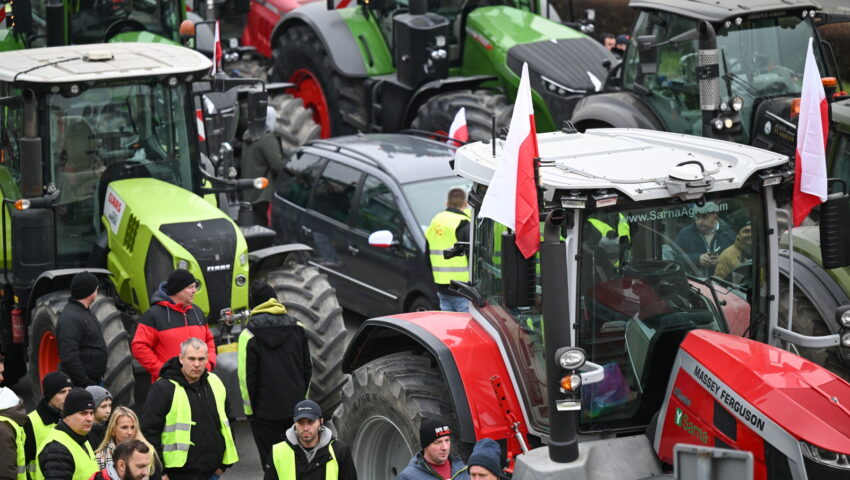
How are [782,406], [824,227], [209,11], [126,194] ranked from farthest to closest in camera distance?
1. [209,11]
2. [126,194]
3. [824,227]
4. [782,406]

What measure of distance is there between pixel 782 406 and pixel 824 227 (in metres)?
1.16

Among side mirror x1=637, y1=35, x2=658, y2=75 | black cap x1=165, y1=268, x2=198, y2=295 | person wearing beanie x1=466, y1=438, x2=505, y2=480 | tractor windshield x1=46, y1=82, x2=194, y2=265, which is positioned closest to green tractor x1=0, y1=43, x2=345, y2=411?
tractor windshield x1=46, y1=82, x2=194, y2=265

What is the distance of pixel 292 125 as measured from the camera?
52.4ft

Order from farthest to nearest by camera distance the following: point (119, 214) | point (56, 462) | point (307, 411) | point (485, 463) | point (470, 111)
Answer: point (470, 111), point (119, 214), point (56, 462), point (307, 411), point (485, 463)

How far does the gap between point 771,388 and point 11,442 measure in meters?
4.19

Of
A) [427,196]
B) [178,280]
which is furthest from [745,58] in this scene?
[178,280]

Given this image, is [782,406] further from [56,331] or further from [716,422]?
[56,331]

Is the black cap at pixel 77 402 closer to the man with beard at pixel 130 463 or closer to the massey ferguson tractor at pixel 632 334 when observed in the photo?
the man with beard at pixel 130 463

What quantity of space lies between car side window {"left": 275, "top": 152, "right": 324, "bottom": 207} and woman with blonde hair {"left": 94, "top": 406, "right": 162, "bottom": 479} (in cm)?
563

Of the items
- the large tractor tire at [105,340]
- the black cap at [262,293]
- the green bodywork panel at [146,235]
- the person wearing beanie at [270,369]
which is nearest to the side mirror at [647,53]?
the green bodywork panel at [146,235]

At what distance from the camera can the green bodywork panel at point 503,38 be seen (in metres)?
14.9

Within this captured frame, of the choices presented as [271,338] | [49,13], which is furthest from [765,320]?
[49,13]

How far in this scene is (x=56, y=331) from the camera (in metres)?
9.23

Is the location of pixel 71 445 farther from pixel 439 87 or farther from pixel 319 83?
pixel 319 83
